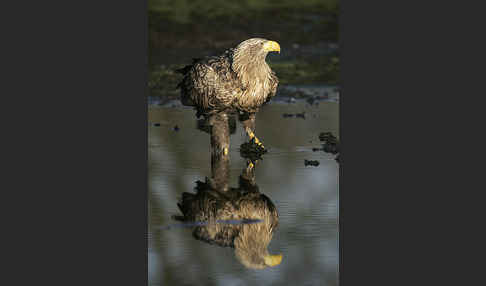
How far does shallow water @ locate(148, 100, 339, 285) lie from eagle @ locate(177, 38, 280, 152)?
863mm

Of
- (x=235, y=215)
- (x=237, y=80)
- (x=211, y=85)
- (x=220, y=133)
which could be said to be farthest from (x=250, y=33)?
(x=235, y=215)

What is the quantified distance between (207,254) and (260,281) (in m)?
0.93

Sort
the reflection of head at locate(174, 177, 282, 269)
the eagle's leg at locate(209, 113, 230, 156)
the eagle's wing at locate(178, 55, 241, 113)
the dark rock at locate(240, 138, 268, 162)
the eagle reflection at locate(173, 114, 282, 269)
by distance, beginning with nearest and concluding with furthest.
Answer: the reflection of head at locate(174, 177, 282, 269)
the eagle reflection at locate(173, 114, 282, 269)
the eagle's wing at locate(178, 55, 241, 113)
the eagle's leg at locate(209, 113, 230, 156)
the dark rock at locate(240, 138, 268, 162)

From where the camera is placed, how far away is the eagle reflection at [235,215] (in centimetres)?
955

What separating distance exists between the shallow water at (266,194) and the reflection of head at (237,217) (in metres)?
0.11

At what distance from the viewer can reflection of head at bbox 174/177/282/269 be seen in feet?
31.0

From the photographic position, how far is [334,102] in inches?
786

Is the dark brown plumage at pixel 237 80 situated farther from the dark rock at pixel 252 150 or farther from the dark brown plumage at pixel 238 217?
the dark brown plumage at pixel 238 217

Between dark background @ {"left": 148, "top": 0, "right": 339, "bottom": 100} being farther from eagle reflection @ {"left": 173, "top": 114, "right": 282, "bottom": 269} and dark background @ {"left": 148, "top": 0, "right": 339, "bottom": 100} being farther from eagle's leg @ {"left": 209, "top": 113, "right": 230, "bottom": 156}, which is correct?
eagle reflection @ {"left": 173, "top": 114, "right": 282, "bottom": 269}

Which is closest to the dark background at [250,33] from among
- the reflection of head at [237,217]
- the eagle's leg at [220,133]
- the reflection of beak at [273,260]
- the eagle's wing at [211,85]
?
the eagle's wing at [211,85]

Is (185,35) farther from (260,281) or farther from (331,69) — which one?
(260,281)

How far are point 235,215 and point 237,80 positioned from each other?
3.26 metres

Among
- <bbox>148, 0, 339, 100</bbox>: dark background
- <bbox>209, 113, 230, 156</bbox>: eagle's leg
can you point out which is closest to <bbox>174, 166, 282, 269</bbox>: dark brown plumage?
<bbox>209, 113, 230, 156</bbox>: eagle's leg

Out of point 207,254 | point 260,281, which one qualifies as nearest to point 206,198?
point 207,254
